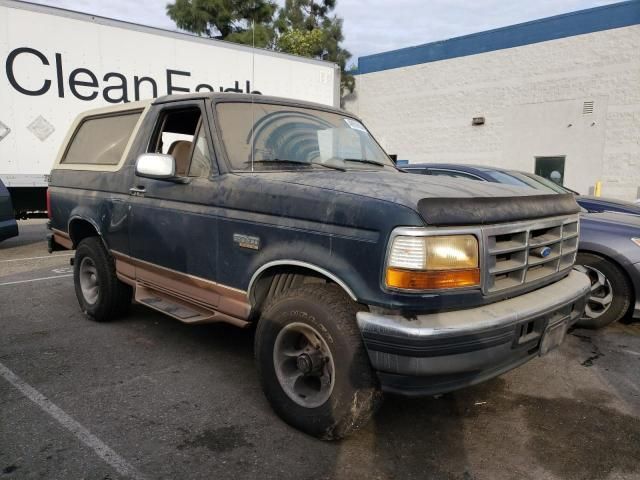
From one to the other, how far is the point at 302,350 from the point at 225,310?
71 centimetres

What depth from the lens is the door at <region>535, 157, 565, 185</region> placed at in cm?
1739

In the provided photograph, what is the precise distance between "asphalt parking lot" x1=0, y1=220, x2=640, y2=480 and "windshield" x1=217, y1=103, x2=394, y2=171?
1.58 m

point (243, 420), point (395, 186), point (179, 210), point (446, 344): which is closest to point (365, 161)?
point (395, 186)

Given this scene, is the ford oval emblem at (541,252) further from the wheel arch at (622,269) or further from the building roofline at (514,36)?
the building roofline at (514,36)

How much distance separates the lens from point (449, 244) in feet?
7.91

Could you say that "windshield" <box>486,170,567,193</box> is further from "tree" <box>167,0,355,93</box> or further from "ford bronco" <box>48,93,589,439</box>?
"tree" <box>167,0,355,93</box>

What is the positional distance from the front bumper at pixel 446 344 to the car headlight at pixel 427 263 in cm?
16

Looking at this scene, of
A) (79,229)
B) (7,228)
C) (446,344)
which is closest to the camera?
(446,344)

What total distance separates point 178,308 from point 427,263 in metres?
2.10

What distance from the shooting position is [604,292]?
4.71m

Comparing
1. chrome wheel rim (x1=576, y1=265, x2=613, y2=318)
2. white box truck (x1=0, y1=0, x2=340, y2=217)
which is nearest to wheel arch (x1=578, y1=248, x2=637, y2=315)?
chrome wheel rim (x1=576, y1=265, x2=613, y2=318)

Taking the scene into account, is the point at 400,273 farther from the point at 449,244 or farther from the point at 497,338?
the point at 497,338

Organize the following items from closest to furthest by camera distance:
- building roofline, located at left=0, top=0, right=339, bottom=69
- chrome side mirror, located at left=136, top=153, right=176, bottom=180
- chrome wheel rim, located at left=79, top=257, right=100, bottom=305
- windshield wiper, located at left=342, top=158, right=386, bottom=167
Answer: chrome side mirror, located at left=136, top=153, right=176, bottom=180, windshield wiper, located at left=342, top=158, right=386, bottom=167, chrome wheel rim, located at left=79, top=257, right=100, bottom=305, building roofline, located at left=0, top=0, right=339, bottom=69

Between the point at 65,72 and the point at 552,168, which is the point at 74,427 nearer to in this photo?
the point at 65,72
